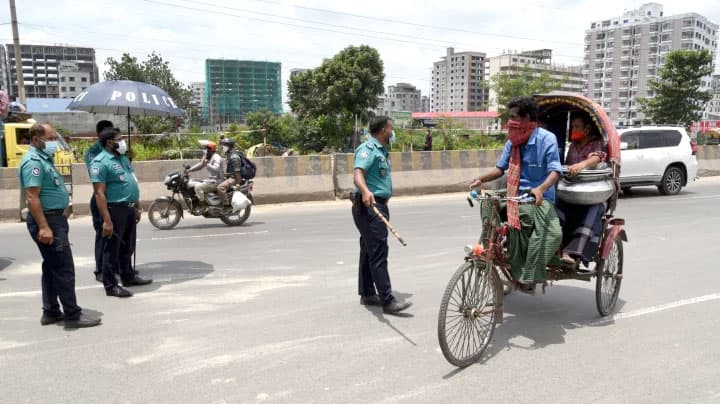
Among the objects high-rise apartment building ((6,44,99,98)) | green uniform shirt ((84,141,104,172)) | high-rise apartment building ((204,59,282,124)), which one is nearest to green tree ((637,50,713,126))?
green uniform shirt ((84,141,104,172))

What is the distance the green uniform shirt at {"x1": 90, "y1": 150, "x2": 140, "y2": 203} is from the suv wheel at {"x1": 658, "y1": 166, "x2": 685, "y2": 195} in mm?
13540

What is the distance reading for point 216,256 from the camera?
7.54m

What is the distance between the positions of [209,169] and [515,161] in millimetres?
7118

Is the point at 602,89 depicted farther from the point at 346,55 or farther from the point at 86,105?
the point at 86,105

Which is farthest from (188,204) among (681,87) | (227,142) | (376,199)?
(681,87)

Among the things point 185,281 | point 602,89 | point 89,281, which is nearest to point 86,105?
point 89,281

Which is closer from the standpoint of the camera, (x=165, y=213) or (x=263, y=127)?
(x=165, y=213)

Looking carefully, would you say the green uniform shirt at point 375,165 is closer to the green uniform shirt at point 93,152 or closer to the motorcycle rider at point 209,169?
the green uniform shirt at point 93,152

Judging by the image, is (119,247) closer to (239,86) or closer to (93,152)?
(93,152)

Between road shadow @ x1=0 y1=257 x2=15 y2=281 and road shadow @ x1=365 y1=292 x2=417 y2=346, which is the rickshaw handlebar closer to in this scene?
road shadow @ x1=365 y1=292 x2=417 y2=346

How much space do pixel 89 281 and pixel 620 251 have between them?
569 cm

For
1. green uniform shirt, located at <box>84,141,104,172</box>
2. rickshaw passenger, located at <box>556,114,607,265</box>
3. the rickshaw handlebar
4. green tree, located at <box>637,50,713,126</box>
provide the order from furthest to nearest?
green tree, located at <box>637,50,713,126</box>, green uniform shirt, located at <box>84,141,104,172</box>, rickshaw passenger, located at <box>556,114,607,265</box>, the rickshaw handlebar

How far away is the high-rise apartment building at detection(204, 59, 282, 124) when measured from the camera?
135m

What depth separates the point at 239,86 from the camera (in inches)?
5433
